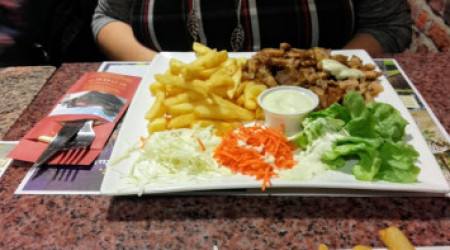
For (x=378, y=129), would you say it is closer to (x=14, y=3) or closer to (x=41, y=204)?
(x=41, y=204)

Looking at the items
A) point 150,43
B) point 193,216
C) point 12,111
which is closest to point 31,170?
point 12,111

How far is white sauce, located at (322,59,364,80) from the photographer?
5.53 ft

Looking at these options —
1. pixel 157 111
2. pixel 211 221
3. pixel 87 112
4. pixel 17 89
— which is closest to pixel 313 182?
pixel 211 221

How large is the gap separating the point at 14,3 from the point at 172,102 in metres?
1.58

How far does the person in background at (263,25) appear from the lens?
2156 millimetres

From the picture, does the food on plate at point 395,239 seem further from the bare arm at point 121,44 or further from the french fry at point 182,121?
the bare arm at point 121,44

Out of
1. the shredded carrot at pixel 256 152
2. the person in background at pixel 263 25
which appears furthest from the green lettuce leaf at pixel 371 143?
the person in background at pixel 263 25

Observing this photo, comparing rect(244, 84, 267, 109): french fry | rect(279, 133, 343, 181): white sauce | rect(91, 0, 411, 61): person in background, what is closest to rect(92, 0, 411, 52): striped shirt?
rect(91, 0, 411, 61): person in background

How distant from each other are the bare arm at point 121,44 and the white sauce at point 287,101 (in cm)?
102

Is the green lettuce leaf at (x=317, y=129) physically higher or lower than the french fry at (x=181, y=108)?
lower

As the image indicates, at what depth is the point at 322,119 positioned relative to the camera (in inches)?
52.2

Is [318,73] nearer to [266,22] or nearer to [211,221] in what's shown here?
[266,22]

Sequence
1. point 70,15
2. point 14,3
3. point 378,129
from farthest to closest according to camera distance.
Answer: point 70,15 → point 14,3 → point 378,129

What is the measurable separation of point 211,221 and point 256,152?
0.94 feet
